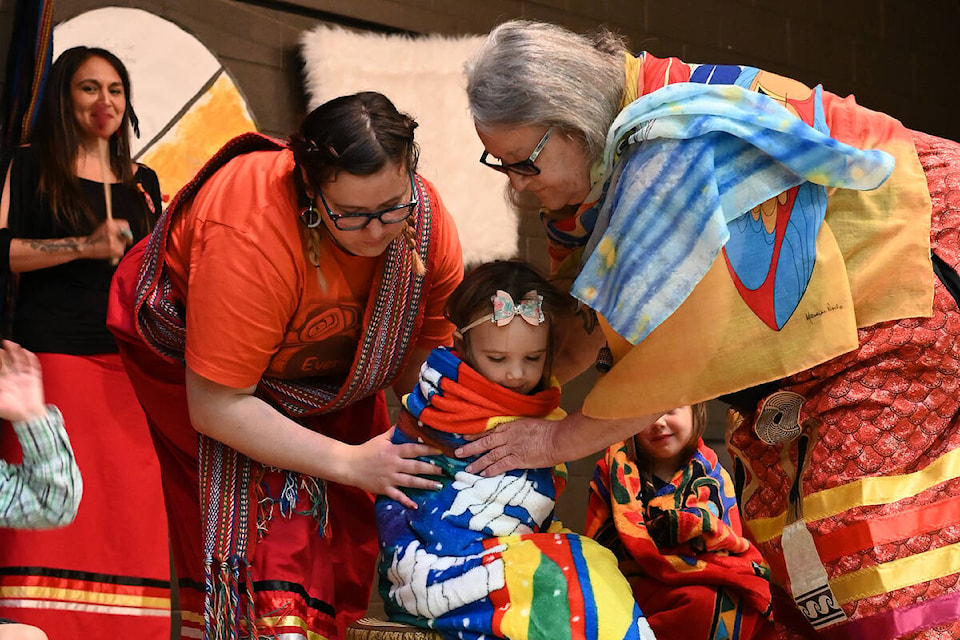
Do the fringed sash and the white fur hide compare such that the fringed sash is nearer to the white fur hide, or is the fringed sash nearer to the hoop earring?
the hoop earring

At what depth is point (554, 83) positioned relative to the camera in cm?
167

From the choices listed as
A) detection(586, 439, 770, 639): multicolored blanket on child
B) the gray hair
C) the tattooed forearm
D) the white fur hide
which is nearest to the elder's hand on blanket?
the gray hair

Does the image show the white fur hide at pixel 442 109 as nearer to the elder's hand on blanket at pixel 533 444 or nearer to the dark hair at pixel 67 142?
the dark hair at pixel 67 142

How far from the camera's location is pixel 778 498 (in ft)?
5.87

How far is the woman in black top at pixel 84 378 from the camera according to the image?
2709 millimetres

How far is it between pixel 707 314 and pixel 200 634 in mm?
1286

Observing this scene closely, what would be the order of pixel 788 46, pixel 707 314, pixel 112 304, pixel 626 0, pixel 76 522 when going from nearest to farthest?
1. pixel 707 314
2. pixel 112 304
3. pixel 76 522
4. pixel 626 0
5. pixel 788 46

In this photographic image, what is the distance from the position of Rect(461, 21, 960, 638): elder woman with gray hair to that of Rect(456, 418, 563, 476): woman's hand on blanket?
16cm

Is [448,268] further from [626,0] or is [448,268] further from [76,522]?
[626,0]

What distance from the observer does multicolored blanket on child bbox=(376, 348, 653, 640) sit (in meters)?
1.82

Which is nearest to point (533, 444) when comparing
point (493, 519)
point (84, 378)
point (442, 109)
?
point (493, 519)

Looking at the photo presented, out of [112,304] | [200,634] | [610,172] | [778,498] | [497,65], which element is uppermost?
[497,65]

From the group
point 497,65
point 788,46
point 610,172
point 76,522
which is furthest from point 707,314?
point 788,46

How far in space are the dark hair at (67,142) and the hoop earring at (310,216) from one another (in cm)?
109
